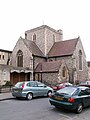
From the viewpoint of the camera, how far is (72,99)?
26.7 feet

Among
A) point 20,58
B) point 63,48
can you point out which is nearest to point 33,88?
point 20,58

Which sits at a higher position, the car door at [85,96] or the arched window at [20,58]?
the arched window at [20,58]

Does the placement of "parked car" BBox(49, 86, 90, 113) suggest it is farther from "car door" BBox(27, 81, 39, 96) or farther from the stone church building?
the stone church building

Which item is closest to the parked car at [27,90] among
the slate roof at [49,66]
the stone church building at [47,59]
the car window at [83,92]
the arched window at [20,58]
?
the car window at [83,92]

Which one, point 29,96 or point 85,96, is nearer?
point 85,96

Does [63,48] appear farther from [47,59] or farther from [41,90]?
[41,90]

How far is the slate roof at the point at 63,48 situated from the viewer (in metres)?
34.4

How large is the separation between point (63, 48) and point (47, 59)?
4.66 meters

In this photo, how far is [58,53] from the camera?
3566cm

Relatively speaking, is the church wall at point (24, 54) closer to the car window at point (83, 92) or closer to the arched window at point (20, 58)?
the arched window at point (20, 58)

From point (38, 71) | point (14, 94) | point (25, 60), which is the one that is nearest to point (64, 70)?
point (38, 71)

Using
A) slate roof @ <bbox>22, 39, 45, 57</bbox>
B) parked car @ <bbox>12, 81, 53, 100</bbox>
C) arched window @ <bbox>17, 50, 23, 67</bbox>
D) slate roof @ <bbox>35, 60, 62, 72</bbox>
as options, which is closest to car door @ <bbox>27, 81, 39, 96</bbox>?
parked car @ <bbox>12, 81, 53, 100</bbox>

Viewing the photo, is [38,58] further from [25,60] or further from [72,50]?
[72,50]

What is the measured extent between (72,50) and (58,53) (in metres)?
3.58
